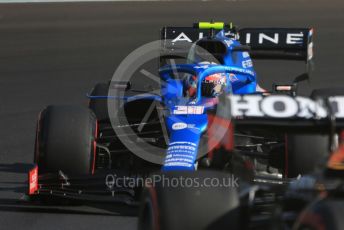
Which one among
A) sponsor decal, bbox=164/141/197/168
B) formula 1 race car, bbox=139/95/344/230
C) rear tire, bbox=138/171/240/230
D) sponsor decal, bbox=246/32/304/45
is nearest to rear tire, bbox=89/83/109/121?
sponsor decal, bbox=246/32/304/45

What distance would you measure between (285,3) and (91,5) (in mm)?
5575

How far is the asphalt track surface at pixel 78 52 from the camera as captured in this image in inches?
311

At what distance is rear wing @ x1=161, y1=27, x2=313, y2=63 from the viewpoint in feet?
30.4

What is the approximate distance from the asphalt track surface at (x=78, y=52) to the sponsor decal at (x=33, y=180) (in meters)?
0.21

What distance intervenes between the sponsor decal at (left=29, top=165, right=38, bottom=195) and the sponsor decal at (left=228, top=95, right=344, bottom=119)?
9.35 feet

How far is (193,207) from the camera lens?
430 cm

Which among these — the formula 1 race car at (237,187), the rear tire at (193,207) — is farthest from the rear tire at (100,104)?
the rear tire at (193,207)

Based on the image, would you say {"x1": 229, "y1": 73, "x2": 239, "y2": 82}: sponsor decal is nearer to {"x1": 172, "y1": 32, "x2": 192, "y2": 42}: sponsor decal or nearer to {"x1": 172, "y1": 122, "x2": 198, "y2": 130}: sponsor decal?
{"x1": 172, "y1": 32, "x2": 192, "y2": 42}: sponsor decal

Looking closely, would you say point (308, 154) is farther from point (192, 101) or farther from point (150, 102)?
point (150, 102)

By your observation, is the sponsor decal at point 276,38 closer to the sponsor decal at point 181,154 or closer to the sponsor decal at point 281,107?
the sponsor decal at point 181,154

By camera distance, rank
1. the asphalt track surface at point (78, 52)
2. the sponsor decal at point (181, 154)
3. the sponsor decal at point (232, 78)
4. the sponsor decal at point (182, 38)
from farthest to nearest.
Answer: the sponsor decal at point (182, 38), the sponsor decal at point (232, 78), the asphalt track surface at point (78, 52), the sponsor decal at point (181, 154)

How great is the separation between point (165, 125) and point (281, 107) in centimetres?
332

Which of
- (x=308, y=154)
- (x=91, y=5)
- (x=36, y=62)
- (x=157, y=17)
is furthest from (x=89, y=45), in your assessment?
(x=308, y=154)

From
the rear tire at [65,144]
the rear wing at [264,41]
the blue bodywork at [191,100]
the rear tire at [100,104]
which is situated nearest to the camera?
the blue bodywork at [191,100]
